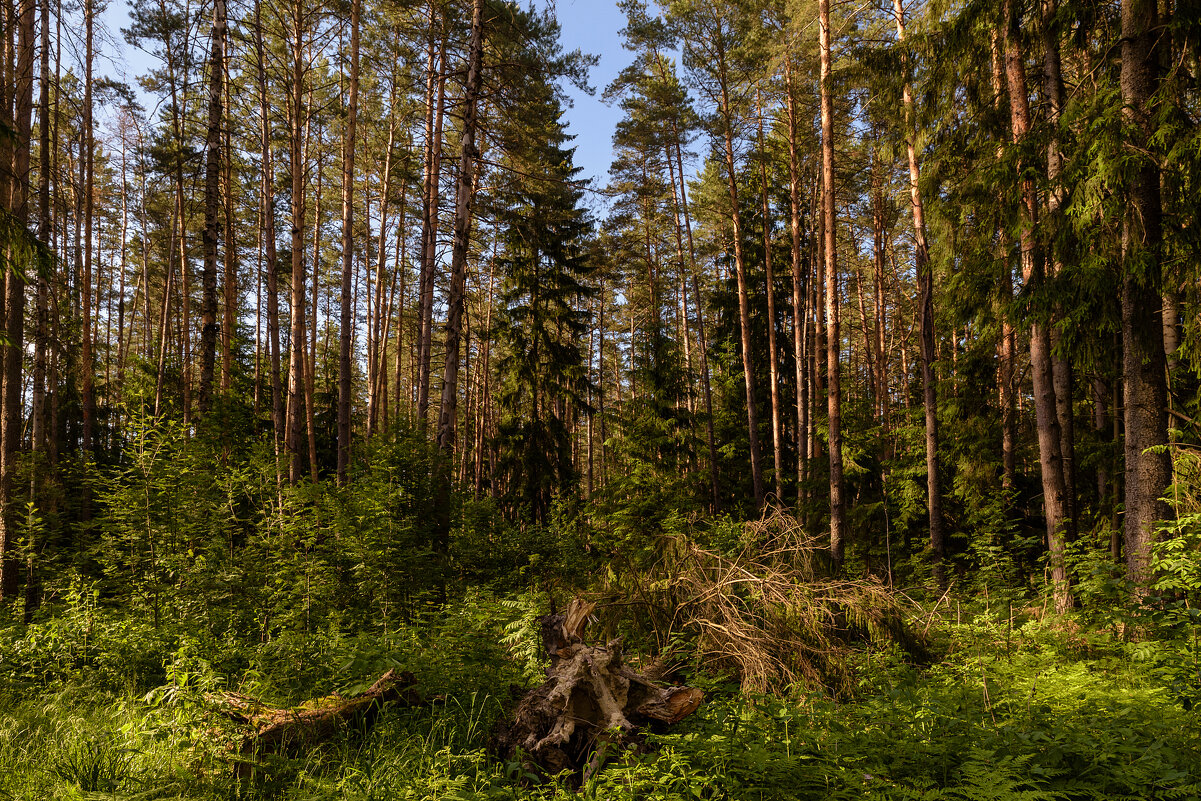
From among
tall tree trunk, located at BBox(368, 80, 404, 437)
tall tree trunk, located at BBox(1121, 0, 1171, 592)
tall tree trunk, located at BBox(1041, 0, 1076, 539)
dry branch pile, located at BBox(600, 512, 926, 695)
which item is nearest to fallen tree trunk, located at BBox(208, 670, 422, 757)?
dry branch pile, located at BBox(600, 512, 926, 695)

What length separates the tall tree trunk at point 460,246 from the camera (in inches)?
387

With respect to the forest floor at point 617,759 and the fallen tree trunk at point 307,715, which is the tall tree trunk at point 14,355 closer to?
the forest floor at point 617,759

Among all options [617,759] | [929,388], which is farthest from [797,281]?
[617,759]

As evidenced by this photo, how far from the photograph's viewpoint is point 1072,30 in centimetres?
661

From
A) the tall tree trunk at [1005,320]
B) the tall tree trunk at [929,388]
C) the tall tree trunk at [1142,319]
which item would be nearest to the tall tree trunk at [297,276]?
Answer: the tall tree trunk at [929,388]

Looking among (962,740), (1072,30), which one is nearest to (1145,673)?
(962,740)

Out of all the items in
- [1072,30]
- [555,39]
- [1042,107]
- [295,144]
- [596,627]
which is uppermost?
[555,39]

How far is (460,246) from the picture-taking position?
9906 mm

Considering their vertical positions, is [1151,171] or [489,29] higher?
Answer: [489,29]

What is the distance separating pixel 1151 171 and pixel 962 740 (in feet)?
18.7

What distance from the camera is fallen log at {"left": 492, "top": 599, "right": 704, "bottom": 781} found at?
3664 mm

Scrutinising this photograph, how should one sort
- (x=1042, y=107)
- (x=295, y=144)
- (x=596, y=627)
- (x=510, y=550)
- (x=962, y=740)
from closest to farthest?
(x=962, y=740) → (x=596, y=627) → (x=1042, y=107) → (x=510, y=550) → (x=295, y=144)

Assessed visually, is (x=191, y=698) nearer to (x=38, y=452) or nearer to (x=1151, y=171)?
(x=38, y=452)

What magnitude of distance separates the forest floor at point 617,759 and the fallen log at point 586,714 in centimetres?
17
